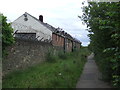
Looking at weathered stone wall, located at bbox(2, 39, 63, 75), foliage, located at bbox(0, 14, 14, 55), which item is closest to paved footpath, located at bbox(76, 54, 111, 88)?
weathered stone wall, located at bbox(2, 39, 63, 75)

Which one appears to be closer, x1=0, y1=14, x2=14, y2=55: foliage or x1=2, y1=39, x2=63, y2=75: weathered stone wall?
x1=0, y1=14, x2=14, y2=55: foliage

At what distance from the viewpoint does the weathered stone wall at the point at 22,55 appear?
8.93 metres

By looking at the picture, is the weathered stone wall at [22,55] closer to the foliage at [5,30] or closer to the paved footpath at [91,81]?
the foliage at [5,30]

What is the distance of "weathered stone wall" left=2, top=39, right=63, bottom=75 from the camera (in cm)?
893

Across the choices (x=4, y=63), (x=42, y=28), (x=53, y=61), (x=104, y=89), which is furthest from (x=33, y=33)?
(x=104, y=89)

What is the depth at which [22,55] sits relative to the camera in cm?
1085

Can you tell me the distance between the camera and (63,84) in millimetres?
7820

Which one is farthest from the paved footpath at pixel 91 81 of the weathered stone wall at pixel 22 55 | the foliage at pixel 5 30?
the foliage at pixel 5 30

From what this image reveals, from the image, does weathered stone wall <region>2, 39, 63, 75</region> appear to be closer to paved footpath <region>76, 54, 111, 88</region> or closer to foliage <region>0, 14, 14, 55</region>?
foliage <region>0, 14, 14, 55</region>

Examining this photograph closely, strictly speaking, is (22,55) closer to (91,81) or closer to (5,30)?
(5,30)

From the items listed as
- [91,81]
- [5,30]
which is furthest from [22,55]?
[91,81]

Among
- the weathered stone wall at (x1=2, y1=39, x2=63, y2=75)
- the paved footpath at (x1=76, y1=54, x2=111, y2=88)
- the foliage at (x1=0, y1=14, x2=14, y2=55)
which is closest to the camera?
the foliage at (x1=0, y1=14, x2=14, y2=55)

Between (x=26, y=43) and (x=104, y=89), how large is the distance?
6148 mm

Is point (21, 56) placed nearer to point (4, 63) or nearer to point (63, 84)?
point (4, 63)
